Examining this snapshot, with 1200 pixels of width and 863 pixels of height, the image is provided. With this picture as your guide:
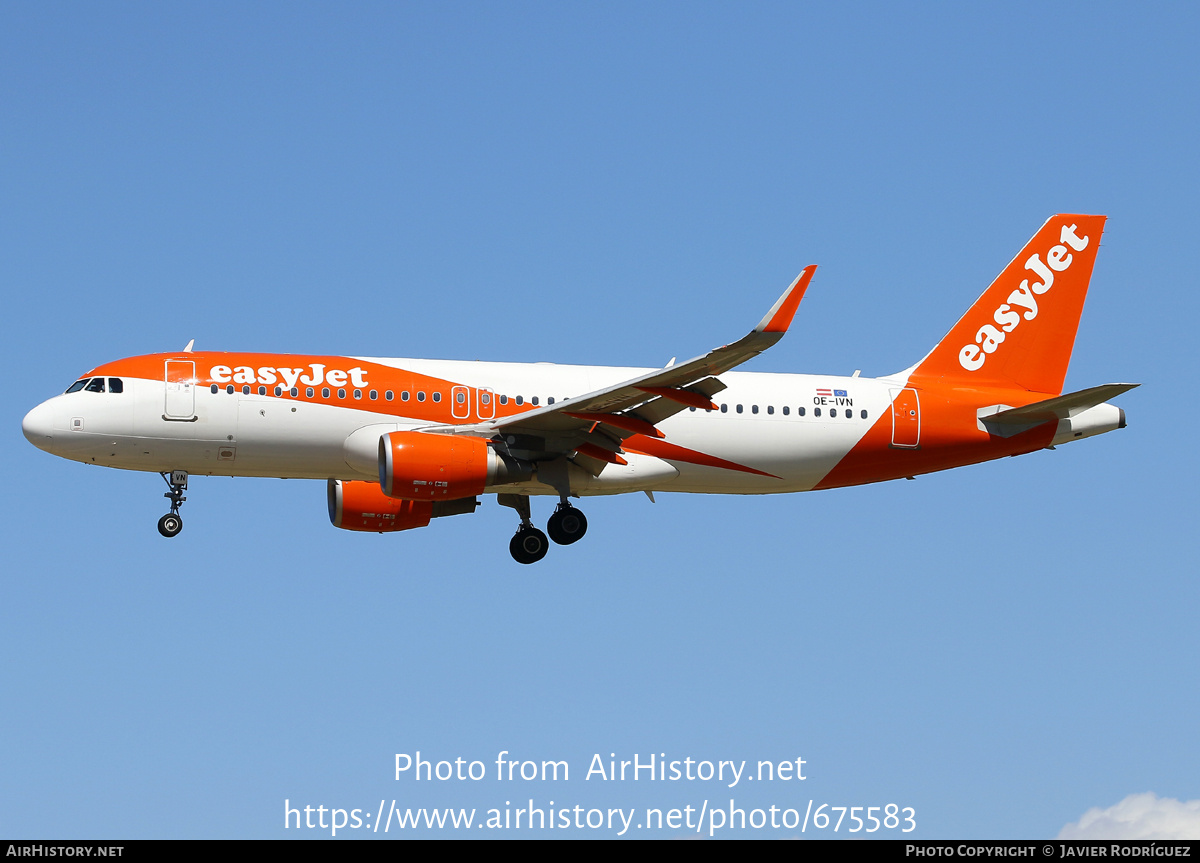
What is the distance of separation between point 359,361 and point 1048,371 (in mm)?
16403

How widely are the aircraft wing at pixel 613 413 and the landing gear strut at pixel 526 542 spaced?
8.11 ft

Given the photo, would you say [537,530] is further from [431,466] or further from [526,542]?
[431,466]

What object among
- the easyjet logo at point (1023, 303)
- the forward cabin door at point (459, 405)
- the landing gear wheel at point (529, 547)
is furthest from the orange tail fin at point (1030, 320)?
the forward cabin door at point (459, 405)

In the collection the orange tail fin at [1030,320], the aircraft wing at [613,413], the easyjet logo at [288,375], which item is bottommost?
the aircraft wing at [613,413]

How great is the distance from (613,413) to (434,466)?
12.3 ft

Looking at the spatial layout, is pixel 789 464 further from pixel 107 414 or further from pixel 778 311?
pixel 107 414

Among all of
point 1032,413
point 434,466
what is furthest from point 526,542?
point 1032,413

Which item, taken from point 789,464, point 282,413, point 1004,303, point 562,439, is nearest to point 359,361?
point 282,413

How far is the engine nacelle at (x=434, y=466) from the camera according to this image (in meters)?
30.7

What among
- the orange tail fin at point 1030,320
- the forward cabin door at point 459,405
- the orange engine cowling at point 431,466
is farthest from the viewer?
the orange tail fin at point 1030,320

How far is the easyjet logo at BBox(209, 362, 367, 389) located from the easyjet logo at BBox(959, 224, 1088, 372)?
47.7 ft

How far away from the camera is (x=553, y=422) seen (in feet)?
104

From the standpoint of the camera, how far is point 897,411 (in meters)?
35.4

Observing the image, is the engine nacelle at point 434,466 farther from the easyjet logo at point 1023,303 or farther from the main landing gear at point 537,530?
the easyjet logo at point 1023,303
